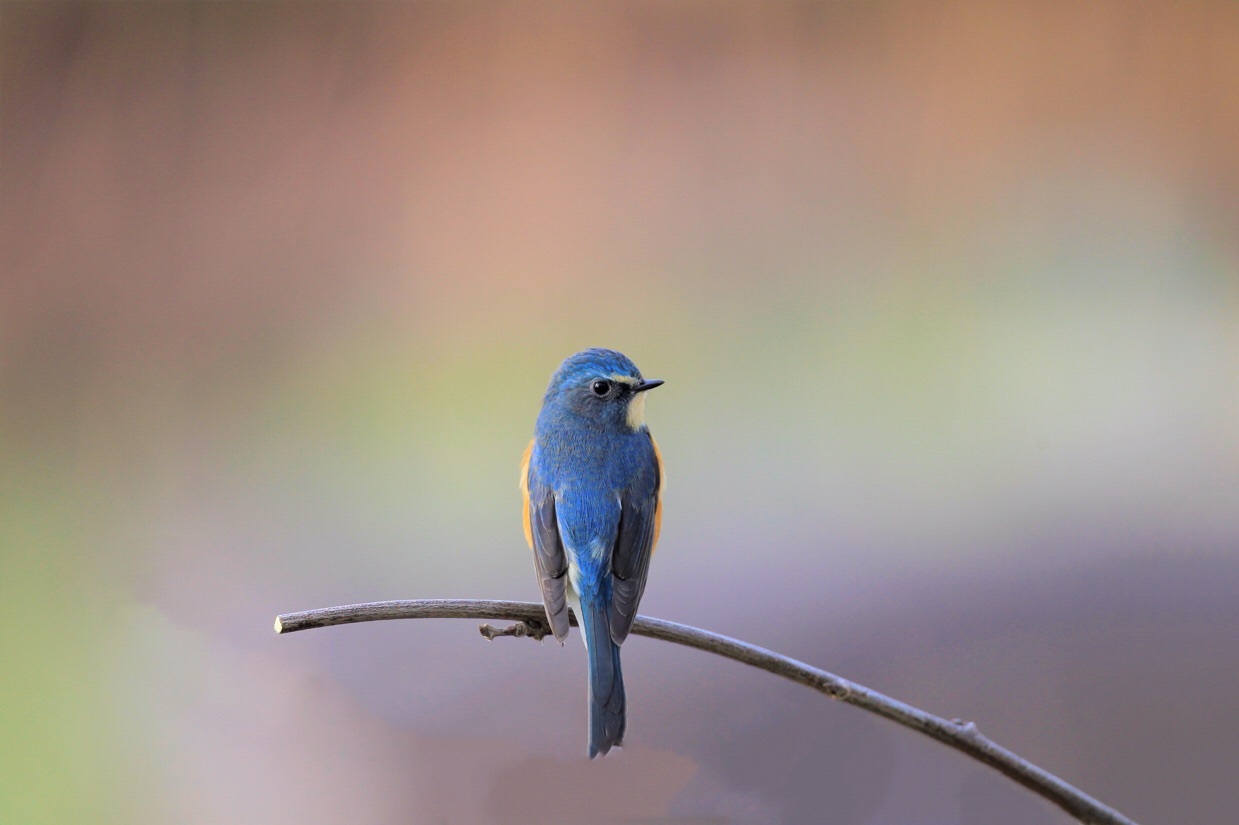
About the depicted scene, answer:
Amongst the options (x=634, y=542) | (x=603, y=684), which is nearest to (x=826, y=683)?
(x=603, y=684)

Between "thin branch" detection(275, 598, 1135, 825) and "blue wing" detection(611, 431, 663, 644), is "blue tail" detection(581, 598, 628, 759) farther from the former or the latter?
"thin branch" detection(275, 598, 1135, 825)

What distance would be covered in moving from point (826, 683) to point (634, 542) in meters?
0.66

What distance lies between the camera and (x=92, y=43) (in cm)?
317

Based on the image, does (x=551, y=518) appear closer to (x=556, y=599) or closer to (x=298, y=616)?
(x=556, y=599)

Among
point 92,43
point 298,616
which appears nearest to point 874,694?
point 298,616

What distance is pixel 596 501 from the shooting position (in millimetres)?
1596

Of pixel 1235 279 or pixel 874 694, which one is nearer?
pixel 874 694

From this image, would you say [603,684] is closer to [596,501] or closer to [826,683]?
[596,501]

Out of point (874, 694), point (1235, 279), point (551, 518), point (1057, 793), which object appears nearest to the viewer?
point (1057, 793)

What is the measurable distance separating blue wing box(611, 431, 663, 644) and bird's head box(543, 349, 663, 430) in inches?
3.5

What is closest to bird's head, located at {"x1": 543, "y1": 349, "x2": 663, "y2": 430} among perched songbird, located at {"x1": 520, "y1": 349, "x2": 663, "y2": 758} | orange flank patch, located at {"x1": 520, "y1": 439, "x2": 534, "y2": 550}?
perched songbird, located at {"x1": 520, "y1": 349, "x2": 663, "y2": 758}

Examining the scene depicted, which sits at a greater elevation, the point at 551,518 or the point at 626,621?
the point at 551,518

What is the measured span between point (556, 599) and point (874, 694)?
673 mm

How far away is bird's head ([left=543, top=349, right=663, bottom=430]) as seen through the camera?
1525 mm
